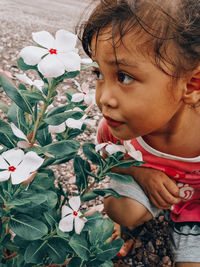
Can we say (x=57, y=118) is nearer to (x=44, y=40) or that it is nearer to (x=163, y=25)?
(x=44, y=40)

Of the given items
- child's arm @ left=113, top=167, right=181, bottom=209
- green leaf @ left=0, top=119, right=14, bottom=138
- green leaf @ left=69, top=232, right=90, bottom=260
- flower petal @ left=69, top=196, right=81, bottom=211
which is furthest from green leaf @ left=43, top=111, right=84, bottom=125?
child's arm @ left=113, top=167, right=181, bottom=209

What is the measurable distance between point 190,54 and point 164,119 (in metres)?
0.21

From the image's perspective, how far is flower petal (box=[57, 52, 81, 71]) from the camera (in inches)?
26.7

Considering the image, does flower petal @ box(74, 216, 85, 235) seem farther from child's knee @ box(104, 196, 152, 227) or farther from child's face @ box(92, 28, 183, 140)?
child's knee @ box(104, 196, 152, 227)

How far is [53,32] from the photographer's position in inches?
136

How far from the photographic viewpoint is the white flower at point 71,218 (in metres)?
0.94

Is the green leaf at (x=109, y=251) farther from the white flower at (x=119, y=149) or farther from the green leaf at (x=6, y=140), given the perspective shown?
the green leaf at (x=6, y=140)

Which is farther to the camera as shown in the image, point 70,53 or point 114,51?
point 114,51

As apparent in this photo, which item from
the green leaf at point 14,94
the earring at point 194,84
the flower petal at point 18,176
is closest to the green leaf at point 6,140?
the green leaf at point 14,94

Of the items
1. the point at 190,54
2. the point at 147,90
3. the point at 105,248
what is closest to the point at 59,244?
the point at 105,248

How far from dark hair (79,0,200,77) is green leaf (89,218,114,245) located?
54cm

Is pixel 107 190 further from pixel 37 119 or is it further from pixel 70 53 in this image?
pixel 70 53

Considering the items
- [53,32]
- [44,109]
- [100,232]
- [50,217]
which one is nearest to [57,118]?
[44,109]

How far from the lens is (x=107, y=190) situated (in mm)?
1037
